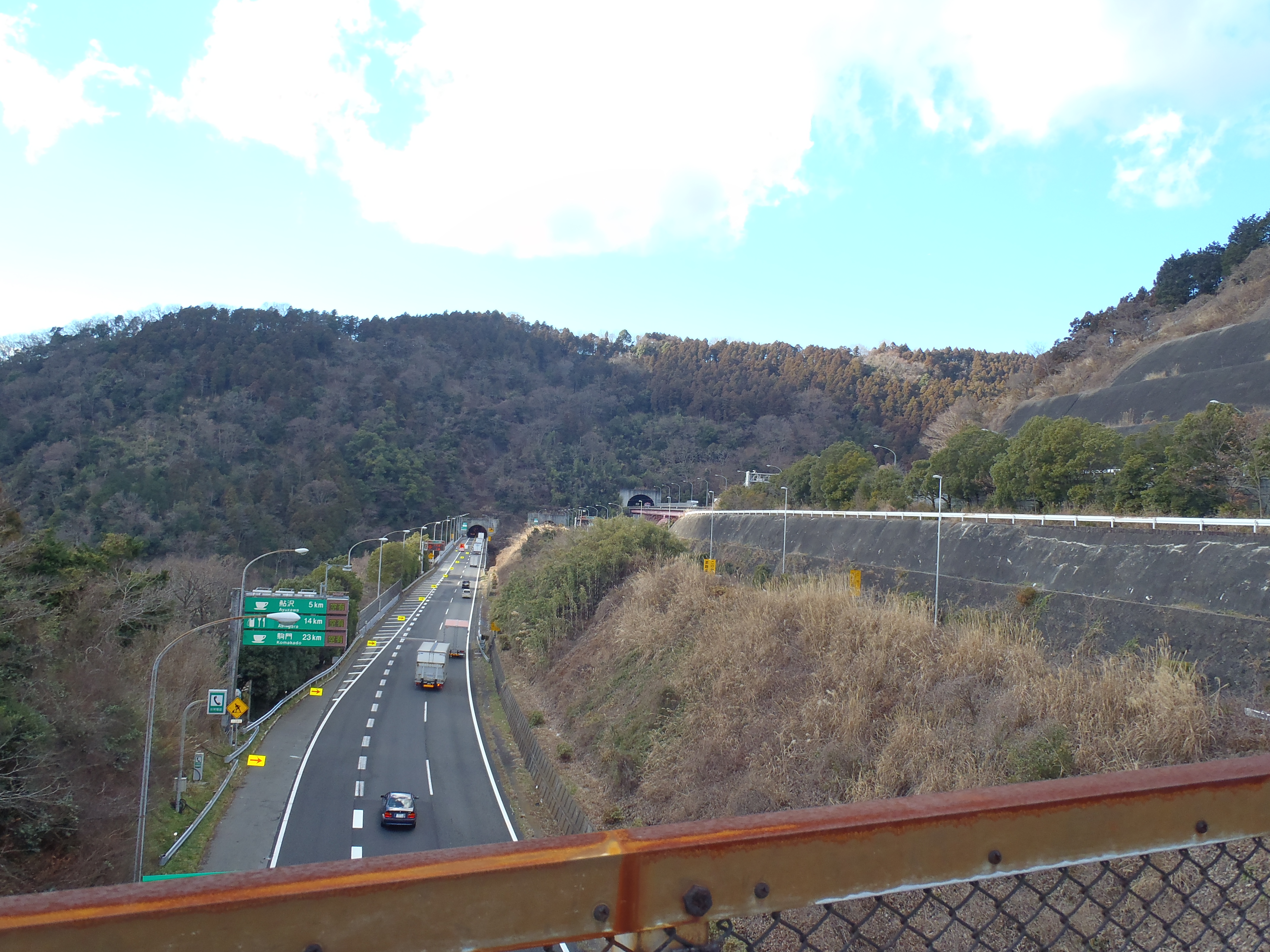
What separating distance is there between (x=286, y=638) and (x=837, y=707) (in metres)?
16.4

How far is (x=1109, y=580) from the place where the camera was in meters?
18.5

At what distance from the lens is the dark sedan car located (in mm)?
19062

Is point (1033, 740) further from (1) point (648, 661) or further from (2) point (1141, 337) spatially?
(2) point (1141, 337)

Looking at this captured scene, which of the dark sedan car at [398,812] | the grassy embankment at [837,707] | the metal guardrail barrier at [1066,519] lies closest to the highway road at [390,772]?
the dark sedan car at [398,812]

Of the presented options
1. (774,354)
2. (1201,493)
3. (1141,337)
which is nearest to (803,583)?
(1201,493)

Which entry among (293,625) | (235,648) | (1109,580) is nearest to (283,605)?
(293,625)

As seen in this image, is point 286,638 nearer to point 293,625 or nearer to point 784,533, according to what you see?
point 293,625

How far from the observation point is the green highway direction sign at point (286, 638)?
22844 mm

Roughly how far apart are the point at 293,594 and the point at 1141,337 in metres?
46.4

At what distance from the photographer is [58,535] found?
61188mm

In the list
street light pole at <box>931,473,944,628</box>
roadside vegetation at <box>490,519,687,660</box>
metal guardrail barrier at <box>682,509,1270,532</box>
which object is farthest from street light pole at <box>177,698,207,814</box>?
metal guardrail barrier at <box>682,509,1270,532</box>

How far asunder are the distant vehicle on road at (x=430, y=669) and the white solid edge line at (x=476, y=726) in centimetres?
153

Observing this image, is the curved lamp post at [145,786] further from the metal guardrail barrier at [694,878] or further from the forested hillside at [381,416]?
the forested hillside at [381,416]

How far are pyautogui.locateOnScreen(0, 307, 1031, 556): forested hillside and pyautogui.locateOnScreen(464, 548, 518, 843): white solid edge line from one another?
3424 centimetres
